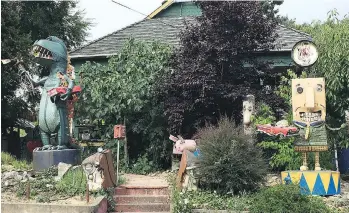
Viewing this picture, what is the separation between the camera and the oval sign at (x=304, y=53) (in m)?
10.5

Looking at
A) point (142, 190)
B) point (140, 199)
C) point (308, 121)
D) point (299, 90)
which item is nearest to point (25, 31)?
point (142, 190)

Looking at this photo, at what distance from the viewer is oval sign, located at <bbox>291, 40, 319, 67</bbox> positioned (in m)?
10.5

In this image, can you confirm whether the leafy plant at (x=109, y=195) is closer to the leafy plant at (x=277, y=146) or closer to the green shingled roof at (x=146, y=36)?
the leafy plant at (x=277, y=146)

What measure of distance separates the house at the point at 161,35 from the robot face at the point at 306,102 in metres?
4.88

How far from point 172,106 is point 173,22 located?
20.2 ft

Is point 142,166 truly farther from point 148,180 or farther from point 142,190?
point 142,190

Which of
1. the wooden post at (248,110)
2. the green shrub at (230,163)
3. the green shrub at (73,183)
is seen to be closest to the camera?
the green shrub at (73,183)

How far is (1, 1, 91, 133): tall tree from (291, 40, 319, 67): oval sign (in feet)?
32.2

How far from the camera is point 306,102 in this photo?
938cm

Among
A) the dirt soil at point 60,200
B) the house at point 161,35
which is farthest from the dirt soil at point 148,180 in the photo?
the house at point 161,35

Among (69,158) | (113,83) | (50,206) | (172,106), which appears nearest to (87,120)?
(113,83)

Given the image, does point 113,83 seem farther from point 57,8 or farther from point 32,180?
point 57,8

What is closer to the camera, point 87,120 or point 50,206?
point 50,206

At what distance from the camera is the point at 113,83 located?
1291 cm
